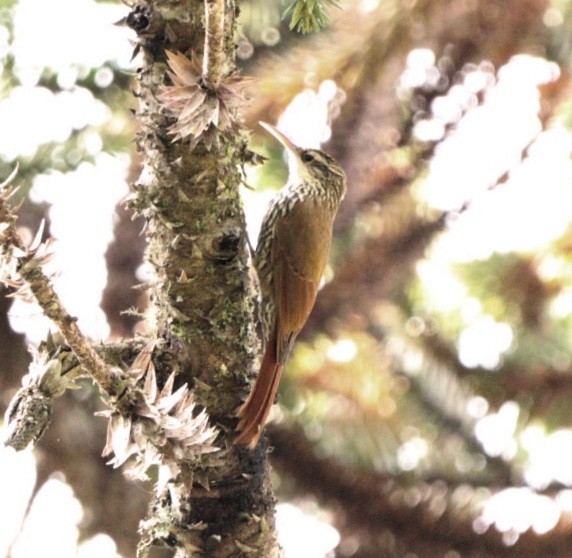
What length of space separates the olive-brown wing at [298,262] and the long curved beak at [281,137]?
0.16 metres

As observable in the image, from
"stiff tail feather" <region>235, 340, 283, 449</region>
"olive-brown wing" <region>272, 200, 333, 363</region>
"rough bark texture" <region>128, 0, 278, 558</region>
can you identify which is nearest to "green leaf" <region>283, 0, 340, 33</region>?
"rough bark texture" <region>128, 0, 278, 558</region>

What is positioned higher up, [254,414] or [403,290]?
[254,414]

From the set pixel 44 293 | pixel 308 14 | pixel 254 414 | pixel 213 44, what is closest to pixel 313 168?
pixel 308 14

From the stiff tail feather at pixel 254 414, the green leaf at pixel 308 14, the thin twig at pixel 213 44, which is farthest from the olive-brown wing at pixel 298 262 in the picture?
the thin twig at pixel 213 44

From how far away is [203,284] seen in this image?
1.43 meters

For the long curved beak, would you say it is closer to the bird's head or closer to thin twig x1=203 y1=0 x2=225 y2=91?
the bird's head

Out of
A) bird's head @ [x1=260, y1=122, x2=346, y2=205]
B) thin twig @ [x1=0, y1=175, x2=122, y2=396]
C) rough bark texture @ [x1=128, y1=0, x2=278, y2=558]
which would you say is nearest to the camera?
thin twig @ [x1=0, y1=175, x2=122, y2=396]

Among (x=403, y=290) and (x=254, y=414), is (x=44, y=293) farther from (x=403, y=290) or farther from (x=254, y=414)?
(x=403, y=290)

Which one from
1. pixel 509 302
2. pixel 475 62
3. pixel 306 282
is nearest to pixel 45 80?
pixel 306 282

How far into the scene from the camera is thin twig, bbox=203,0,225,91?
104 cm

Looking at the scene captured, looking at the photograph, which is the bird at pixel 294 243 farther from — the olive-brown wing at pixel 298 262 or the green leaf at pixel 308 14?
the green leaf at pixel 308 14

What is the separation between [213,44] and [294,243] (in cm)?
139

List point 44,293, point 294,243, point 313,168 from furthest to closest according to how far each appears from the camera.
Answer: point 313,168
point 294,243
point 44,293

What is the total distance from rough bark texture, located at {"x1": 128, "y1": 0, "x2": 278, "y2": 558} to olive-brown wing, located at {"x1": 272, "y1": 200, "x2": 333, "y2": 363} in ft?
1.75
